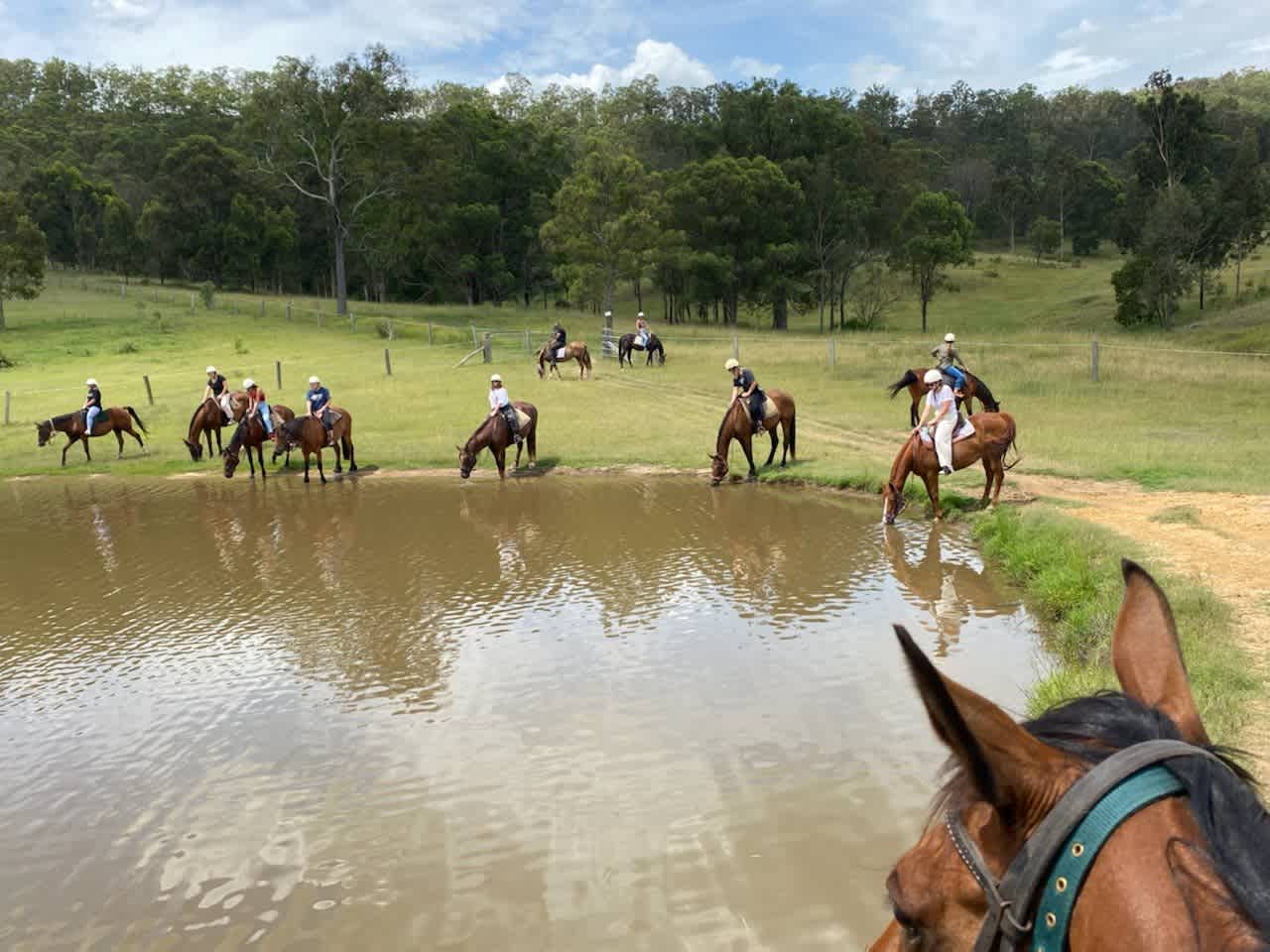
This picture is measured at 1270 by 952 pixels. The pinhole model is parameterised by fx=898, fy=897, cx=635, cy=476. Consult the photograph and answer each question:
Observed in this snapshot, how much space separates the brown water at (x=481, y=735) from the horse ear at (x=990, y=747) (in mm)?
3656

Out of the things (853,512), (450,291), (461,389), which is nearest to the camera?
(853,512)

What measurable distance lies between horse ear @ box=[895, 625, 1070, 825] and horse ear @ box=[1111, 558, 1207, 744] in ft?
1.39

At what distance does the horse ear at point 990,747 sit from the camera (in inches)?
45.3

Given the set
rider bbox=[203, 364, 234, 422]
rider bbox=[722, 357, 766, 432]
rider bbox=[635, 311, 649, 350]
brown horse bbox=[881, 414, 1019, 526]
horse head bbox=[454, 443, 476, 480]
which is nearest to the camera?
brown horse bbox=[881, 414, 1019, 526]

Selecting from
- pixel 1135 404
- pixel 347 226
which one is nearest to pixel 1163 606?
pixel 1135 404

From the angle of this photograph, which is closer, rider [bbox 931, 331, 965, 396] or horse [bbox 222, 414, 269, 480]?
rider [bbox 931, 331, 965, 396]

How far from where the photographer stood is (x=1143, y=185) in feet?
169

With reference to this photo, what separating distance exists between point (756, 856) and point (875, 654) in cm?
328

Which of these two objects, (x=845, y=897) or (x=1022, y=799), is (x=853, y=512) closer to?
(x=845, y=897)

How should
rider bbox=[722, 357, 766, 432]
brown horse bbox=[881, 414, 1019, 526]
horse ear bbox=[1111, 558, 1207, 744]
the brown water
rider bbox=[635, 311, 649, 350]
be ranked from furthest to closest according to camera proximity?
rider bbox=[635, 311, 649, 350] < rider bbox=[722, 357, 766, 432] < brown horse bbox=[881, 414, 1019, 526] < the brown water < horse ear bbox=[1111, 558, 1207, 744]

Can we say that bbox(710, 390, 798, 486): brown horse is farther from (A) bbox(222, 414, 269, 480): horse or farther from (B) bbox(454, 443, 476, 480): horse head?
(A) bbox(222, 414, 269, 480): horse

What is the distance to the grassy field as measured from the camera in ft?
57.8

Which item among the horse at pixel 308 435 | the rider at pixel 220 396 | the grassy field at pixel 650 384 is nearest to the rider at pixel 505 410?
the grassy field at pixel 650 384

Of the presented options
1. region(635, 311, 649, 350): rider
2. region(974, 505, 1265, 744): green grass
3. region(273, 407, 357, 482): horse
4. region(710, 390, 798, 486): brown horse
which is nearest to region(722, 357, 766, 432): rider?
region(710, 390, 798, 486): brown horse
